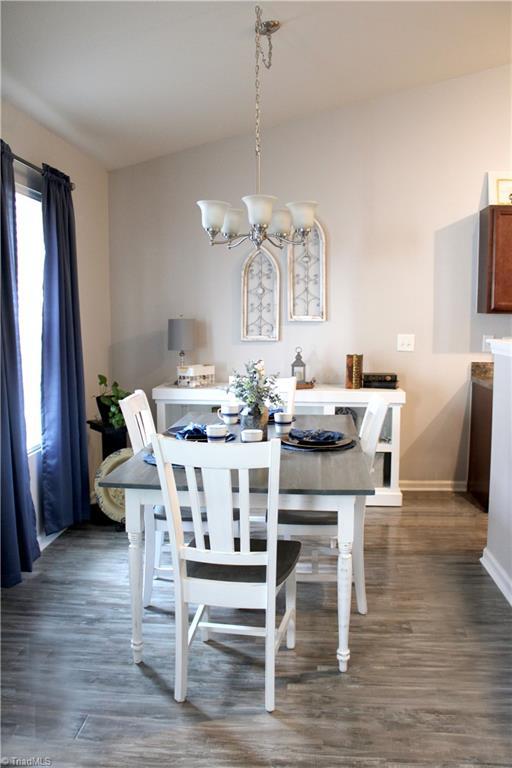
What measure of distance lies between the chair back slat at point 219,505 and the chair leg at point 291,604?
1.75 feet

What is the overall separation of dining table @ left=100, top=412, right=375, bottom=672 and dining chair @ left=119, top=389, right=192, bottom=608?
1.11 feet

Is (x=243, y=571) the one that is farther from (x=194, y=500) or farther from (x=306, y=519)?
(x=306, y=519)

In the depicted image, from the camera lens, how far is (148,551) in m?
2.98

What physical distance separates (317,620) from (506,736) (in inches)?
38.0

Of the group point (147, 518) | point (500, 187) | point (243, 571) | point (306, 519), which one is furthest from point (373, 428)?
point (500, 187)

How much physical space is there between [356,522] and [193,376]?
7.32 ft

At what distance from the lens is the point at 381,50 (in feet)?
12.7

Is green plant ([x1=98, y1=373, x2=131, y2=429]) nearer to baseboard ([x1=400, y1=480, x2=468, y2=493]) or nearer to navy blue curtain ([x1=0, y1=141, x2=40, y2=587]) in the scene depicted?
navy blue curtain ([x1=0, y1=141, x2=40, y2=587])

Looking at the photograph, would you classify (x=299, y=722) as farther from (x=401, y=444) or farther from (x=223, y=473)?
(x=401, y=444)

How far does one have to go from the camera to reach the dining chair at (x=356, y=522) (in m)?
2.78

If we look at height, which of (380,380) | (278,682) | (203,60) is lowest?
(278,682)

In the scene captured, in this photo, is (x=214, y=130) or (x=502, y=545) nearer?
(x=502, y=545)

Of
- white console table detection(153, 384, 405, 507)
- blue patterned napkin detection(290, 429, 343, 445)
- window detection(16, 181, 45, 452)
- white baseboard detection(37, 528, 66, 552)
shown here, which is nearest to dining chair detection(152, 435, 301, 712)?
blue patterned napkin detection(290, 429, 343, 445)

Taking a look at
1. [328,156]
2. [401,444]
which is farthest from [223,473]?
[328,156]
